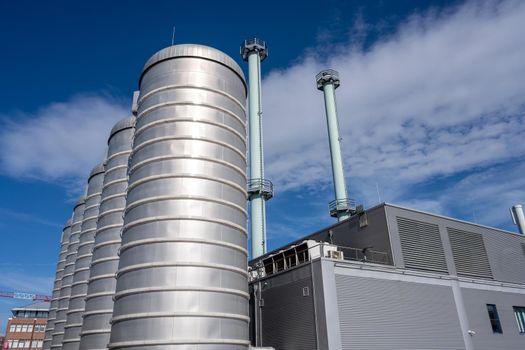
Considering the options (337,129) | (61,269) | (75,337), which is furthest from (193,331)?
(337,129)

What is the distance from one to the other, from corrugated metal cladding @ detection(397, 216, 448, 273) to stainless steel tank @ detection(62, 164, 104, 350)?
25781 mm

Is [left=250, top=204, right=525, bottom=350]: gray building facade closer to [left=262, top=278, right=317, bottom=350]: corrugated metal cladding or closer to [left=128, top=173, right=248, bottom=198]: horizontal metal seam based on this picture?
[left=262, top=278, right=317, bottom=350]: corrugated metal cladding

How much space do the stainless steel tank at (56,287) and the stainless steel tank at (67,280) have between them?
303 centimetres

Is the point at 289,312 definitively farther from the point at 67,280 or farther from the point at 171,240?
the point at 67,280

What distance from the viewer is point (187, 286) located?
65.2 feet

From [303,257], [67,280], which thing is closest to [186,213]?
[303,257]

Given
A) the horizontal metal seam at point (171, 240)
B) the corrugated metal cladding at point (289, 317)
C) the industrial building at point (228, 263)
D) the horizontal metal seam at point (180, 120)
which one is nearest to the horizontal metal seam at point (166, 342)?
the industrial building at point (228, 263)

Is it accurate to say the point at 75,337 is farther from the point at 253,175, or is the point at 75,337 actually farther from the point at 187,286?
the point at 253,175

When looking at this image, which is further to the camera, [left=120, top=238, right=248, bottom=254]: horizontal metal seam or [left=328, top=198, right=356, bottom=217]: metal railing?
[left=328, top=198, right=356, bottom=217]: metal railing

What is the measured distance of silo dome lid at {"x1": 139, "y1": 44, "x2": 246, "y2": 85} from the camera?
25594 mm

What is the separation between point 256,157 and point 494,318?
28.3 m

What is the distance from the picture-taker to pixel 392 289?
27.8m

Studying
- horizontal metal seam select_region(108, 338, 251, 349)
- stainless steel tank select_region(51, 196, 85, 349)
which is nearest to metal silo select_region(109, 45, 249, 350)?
horizontal metal seam select_region(108, 338, 251, 349)

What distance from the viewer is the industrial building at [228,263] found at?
66.7ft
